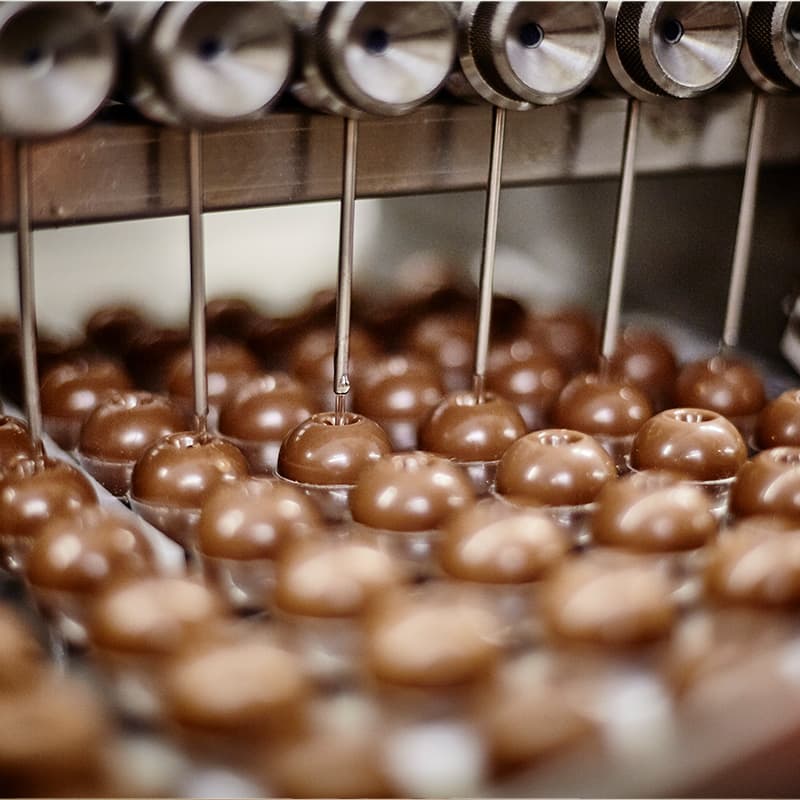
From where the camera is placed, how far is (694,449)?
3.06ft

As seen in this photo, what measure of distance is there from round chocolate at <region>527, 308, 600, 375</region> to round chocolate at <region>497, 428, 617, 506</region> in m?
0.40

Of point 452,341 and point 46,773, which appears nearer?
point 46,773

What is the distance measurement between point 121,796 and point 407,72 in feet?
1.68

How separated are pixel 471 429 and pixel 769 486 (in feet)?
0.77

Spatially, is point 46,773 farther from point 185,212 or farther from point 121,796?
point 185,212

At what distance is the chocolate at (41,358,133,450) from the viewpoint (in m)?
1.08

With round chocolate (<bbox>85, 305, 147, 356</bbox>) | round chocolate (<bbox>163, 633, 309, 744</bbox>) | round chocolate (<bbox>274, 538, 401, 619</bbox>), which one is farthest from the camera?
round chocolate (<bbox>85, 305, 147, 356</bbox>)

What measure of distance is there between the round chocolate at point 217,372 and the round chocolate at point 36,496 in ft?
0.90

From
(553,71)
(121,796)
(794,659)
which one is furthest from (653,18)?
(121,796)

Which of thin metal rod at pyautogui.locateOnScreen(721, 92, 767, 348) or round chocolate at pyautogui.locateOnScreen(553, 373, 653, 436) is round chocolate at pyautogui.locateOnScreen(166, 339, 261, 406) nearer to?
round chocolate at pyautogui.locateOnScreen(553, 373, 653, 436)

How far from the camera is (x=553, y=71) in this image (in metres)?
0.91

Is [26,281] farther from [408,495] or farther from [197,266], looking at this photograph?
[408,495]

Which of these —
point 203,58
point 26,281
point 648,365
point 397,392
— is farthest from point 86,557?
point 648,365

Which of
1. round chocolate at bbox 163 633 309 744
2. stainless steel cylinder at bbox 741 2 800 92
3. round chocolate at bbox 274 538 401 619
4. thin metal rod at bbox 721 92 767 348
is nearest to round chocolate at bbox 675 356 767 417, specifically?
thin metal rod at bbox 721 92 767 348
